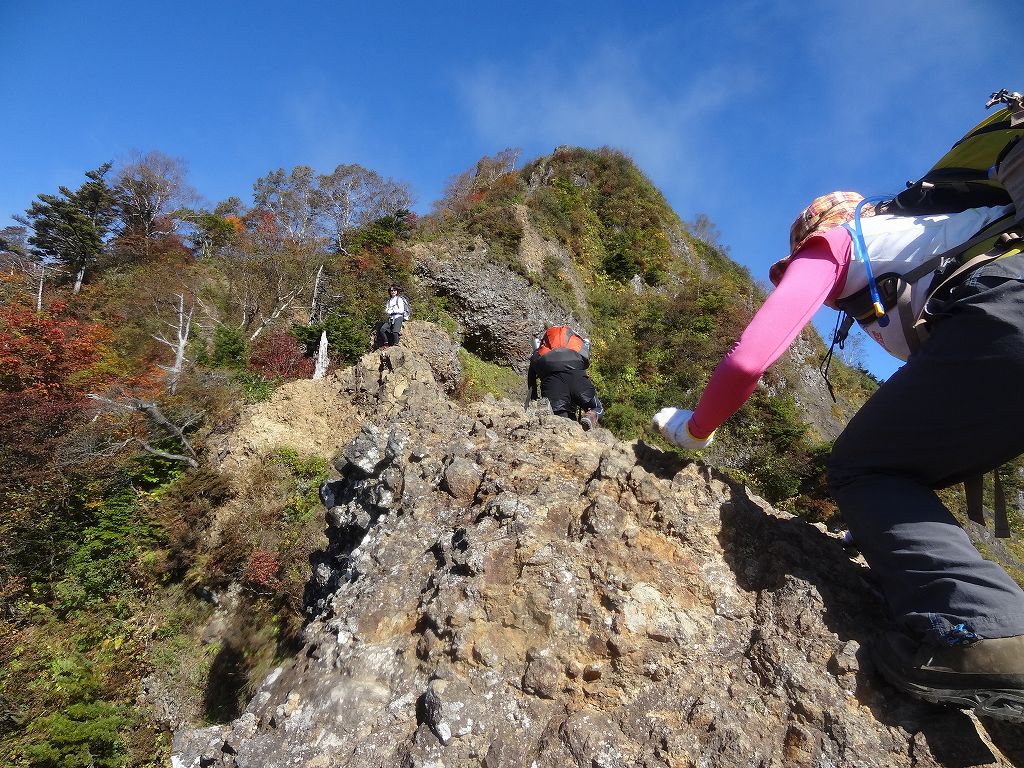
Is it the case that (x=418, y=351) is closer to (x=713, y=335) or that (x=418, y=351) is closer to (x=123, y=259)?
(x=713, y=335)

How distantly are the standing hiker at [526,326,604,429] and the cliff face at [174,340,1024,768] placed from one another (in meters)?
2.49

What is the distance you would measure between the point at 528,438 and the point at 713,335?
15207mm

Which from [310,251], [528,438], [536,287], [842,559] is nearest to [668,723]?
[842,559]

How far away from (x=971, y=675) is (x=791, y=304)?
3.58ft

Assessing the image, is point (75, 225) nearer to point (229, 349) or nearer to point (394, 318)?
point (229, 349)

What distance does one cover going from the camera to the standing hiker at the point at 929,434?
3.73ft

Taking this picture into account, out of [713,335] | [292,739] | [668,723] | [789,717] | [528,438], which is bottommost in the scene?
[292,739]

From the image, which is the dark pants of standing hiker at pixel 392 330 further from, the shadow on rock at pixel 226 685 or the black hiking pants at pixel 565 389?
the shadow on rock at pixel 226 685

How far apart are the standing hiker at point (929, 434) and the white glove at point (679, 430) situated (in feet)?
0.55

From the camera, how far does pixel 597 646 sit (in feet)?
5.30

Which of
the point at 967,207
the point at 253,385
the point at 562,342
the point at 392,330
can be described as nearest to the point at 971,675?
the point at 967,207

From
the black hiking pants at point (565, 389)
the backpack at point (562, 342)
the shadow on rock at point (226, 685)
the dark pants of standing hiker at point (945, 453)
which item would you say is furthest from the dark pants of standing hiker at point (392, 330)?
the dark pants of standing hiker at point (945, 453)

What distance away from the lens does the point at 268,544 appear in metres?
7.82

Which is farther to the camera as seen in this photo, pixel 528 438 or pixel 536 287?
pixel 536 287
